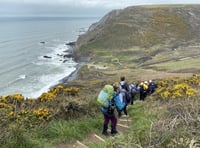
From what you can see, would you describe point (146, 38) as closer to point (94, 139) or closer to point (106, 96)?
point (106, 96)

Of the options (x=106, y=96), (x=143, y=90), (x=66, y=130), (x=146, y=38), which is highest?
(x=106, y=96)

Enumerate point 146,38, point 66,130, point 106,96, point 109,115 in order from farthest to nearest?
point 146,38
point 109,115
point 106,96
point 66,130

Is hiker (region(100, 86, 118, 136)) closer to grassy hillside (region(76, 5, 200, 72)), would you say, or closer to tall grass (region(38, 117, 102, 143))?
tall grass (region(38, 117, 102, 143))

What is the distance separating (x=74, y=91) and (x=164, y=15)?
85495 mm

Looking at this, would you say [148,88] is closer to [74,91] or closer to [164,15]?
[74,91]

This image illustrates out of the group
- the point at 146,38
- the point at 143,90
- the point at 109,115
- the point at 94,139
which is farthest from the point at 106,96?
the point at 146,38

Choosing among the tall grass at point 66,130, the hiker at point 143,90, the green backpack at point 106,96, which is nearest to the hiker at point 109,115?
the green backpack at point 106,96

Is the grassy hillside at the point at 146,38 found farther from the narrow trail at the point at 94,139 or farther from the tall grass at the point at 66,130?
the tall grass at the point at 66,130

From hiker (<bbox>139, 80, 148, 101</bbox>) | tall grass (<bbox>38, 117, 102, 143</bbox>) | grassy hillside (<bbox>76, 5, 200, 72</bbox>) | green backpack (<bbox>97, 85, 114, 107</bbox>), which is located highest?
green backpack (<bbox>97, 85, 114, 107</bbox>)

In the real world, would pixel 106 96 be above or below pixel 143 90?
above

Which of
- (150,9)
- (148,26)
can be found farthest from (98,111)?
(150,9)

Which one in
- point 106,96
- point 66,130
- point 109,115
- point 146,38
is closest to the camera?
point 66,130

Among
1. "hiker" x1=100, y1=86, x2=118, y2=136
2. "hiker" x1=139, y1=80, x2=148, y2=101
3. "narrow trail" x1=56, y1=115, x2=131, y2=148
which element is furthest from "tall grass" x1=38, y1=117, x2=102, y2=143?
"hiker" x1=139, y1=80, x2=148, y2=101

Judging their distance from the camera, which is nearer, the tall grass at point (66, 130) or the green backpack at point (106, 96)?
the tall grass at point (66, 130)
